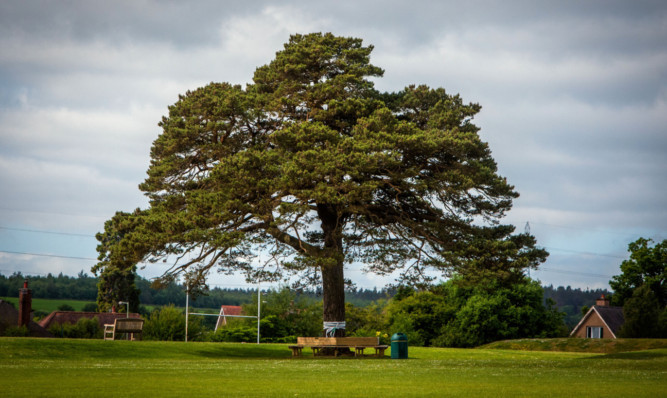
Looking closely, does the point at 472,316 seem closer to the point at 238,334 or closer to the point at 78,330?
the point at 238,334

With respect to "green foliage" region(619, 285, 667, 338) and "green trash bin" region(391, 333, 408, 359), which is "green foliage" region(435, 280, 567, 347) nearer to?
"green foliage" region(619, 285, 667, 338)

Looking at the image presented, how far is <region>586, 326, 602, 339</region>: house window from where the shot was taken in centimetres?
6769

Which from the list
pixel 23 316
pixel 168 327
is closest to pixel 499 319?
pixel 168 327

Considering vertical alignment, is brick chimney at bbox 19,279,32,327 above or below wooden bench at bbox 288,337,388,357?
above

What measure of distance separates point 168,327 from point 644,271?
46231mm

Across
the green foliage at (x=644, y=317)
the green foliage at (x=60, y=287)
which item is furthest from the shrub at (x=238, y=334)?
the green foliage at (x=60, y=287)

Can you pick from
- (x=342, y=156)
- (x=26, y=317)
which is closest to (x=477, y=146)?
(x=342, y=156)

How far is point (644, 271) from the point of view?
60531 millimetres

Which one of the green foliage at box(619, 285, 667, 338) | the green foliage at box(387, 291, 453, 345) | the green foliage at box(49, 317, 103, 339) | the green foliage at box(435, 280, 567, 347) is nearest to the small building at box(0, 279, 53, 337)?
the green foliage at box(49, 317, 103, 339)

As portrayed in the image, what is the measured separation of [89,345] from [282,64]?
1427 cm

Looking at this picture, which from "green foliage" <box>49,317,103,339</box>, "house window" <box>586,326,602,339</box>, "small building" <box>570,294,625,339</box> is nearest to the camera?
"green foliage" <box>49,317,103,339</box>

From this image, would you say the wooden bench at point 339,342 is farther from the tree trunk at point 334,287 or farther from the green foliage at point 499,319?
the green foliage at point 499,319

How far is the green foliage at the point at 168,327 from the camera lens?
34969mm

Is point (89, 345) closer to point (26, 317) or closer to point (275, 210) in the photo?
point (275, 210)
